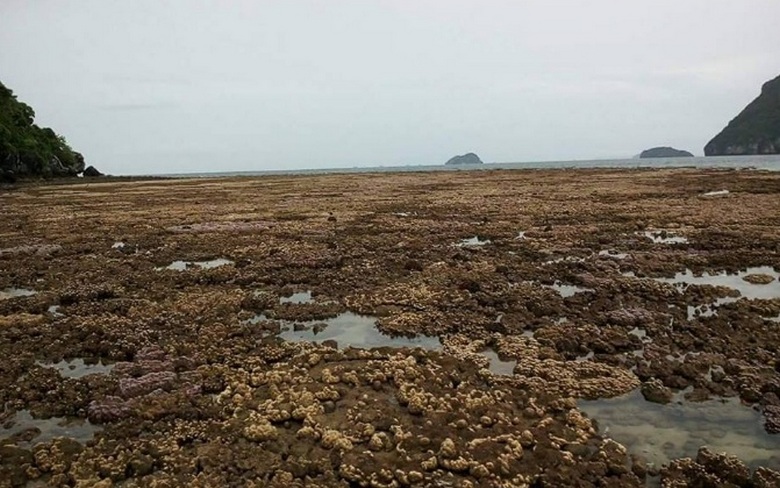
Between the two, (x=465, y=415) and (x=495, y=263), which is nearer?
(x=465, y=415)

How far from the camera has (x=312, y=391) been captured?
10.4 metres

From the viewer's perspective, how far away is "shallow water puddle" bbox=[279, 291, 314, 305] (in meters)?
17.0

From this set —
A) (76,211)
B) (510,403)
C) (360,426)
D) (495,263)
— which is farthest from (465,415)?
(76,211)

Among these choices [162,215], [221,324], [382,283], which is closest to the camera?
[221,324]

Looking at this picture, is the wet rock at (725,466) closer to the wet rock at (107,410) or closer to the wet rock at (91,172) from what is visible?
the wet rock at (107,410)

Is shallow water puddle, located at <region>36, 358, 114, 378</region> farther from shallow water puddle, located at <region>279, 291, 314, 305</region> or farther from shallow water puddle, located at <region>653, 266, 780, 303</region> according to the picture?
shallow water puddle, located at <region>653, 266, 780, 303</region>

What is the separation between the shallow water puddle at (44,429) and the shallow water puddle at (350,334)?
5.22 m

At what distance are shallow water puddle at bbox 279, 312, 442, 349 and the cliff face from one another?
82.1 m

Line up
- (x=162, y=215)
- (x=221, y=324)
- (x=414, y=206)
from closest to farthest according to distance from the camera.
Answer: (x=221, y=324) < (x=162, y=215) < (x=414, y=206)

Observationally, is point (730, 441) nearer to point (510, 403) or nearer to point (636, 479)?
point (636, 479)

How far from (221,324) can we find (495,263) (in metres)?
11.1

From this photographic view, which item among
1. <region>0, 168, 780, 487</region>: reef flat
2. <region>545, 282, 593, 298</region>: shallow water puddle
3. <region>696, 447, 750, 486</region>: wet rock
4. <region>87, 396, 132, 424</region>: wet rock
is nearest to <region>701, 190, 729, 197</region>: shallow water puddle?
<region>0, 168, 780, 487</region>: reef flat

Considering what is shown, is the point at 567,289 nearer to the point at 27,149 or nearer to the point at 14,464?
the point at 14,464

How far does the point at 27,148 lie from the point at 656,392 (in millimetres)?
100789
